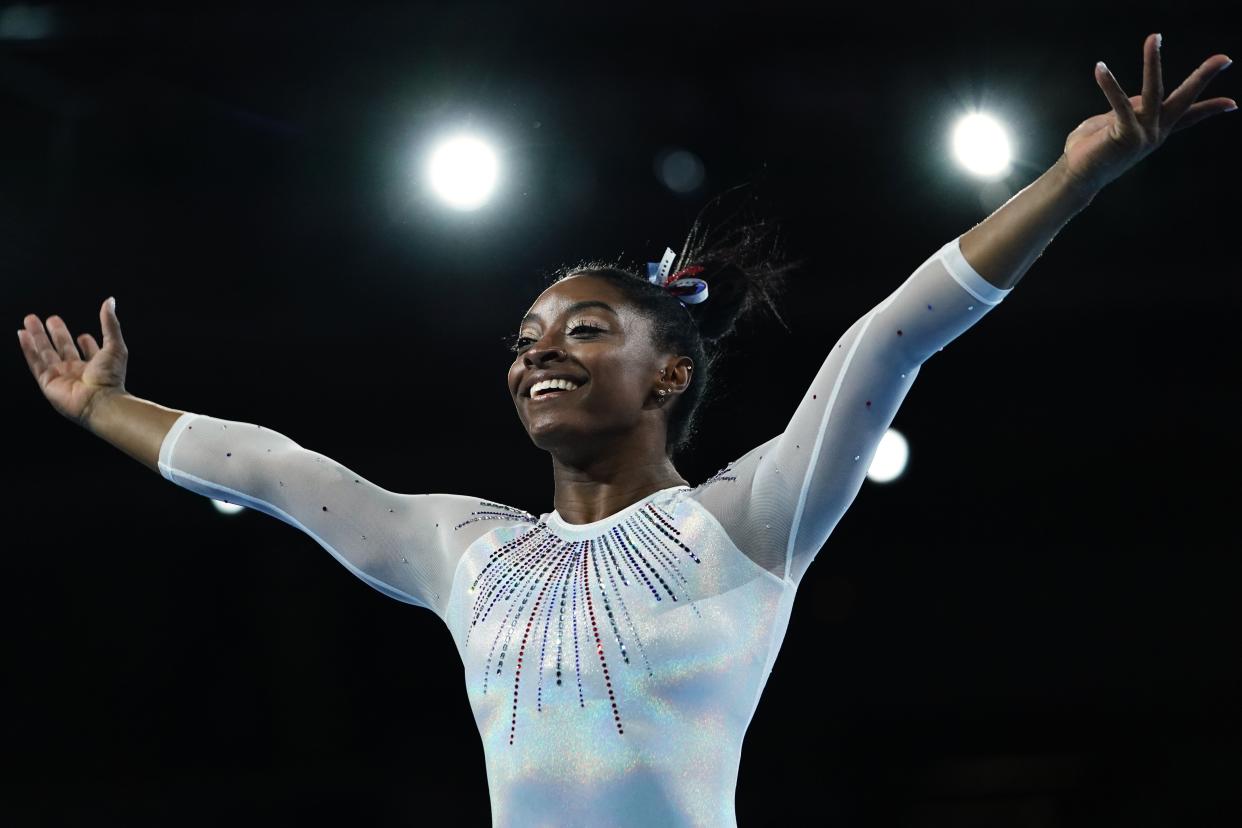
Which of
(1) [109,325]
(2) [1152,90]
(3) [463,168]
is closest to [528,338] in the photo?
(1) [109,325]

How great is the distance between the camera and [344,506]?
Answer: 2029mm

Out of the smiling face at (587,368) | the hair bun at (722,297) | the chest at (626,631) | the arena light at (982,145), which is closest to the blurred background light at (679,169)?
the arena light at (982,145)

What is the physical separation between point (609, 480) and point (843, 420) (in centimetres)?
47

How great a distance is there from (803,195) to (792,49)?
0.42 metres

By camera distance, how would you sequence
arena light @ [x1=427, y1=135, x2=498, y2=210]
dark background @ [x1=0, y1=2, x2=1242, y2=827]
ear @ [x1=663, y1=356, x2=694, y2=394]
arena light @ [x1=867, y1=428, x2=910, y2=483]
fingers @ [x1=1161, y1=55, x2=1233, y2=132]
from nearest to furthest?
fingers @ [x1=1161, y1=55, x2=1233, y2=132], ear @ [x1=663, y1=356, x2=694, y2=394], dark background @ [x1=0, y1=2, x2=1242, y2=827], arena light @ [x1=427, y1=135, x2=498, y2=210], arena light @ [x1=867, y1=428, x2=910, y2=483]

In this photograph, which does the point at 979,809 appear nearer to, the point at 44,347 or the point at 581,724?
the point at 581,724

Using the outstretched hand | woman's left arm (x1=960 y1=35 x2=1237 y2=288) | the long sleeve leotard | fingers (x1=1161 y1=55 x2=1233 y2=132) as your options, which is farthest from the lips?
fingers (x1=1161 y1=55 x2=1233 y2=132)

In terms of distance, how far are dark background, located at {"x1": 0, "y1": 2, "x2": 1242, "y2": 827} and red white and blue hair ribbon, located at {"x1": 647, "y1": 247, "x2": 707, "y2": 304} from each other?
4.22 ft

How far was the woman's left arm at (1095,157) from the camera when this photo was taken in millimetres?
1421

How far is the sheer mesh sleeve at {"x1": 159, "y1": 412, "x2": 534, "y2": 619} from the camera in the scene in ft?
6.56

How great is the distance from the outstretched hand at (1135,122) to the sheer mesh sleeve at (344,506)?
39.3 inches

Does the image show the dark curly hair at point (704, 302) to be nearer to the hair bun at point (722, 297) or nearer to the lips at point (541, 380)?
the hair bun at point (722, 297)

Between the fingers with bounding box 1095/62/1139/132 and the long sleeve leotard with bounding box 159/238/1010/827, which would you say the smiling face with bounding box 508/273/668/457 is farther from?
the fingers with bounding box 1095/62/1139/132

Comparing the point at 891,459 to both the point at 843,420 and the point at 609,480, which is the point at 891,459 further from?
the point at 843,420
